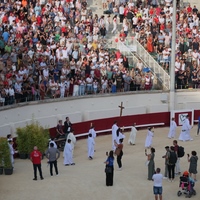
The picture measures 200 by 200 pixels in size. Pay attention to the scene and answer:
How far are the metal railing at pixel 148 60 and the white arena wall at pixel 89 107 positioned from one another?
97cm

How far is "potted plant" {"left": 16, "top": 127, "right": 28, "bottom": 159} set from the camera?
33406 millimetres

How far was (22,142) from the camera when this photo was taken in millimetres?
33500

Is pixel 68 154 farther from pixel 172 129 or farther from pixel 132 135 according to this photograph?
pixel 172 129

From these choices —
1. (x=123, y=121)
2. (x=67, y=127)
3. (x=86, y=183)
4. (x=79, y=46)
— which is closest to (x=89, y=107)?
(x=123, y=121)

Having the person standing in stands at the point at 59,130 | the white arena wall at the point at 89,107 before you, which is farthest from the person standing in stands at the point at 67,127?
the white arena wall at the point at 89,107

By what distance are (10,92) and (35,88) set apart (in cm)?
189

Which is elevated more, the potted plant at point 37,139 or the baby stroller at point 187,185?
the potted plant at point 37,139

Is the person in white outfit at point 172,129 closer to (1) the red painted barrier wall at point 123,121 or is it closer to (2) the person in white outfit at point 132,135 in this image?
(2) the person in white outfit at point 132,135

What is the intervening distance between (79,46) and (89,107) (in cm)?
370

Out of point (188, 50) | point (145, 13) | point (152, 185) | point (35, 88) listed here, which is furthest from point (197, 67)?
point (152, 185)

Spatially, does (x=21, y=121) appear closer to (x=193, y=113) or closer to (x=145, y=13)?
(x=193, y=113)

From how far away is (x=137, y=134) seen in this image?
39844 millimetres

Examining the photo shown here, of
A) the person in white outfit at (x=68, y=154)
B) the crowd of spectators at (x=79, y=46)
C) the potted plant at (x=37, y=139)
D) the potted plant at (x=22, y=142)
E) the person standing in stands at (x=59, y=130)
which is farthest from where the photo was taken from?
the crowd of spectators at (x=79, y=46)

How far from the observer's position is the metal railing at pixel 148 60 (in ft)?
143
